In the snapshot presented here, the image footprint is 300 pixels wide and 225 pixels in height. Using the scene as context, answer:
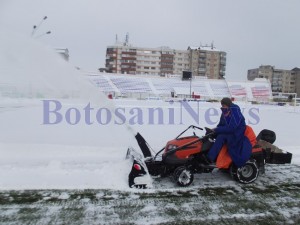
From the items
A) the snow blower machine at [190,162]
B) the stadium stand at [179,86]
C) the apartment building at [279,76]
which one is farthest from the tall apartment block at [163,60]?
the snow blower machine at [190,162]

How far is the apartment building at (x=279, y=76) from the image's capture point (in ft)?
365

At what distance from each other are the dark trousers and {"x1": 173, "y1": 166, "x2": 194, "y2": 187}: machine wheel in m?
0.46

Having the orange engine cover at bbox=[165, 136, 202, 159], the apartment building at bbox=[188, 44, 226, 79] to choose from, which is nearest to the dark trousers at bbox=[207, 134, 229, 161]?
the orange engine cover at bbox=[165, 136, 202, 159]

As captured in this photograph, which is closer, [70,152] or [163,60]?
[70,152]

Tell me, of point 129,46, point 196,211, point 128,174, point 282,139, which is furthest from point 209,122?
point 129,46

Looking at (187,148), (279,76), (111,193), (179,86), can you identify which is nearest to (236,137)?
(187,148)

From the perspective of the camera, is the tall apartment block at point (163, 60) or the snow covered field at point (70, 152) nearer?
the snow covered field at point (70, 152)

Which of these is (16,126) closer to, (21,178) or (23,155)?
(23,155)

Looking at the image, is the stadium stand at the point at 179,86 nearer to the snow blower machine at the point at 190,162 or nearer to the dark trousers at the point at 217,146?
the snow blower machine at the point at 190,162

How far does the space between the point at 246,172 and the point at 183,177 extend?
112 cm

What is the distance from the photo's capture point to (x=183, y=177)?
4.67m

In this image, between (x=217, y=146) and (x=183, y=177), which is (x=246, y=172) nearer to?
(x=217, y=146)

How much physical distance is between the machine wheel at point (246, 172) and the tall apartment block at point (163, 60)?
93438 millimetres

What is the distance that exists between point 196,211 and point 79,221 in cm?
143
